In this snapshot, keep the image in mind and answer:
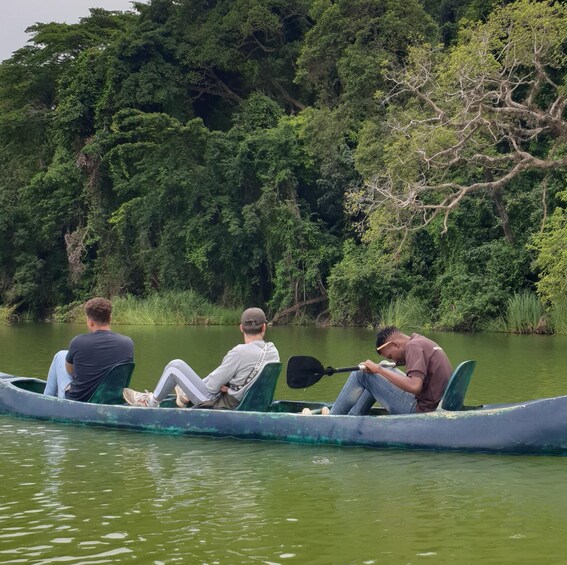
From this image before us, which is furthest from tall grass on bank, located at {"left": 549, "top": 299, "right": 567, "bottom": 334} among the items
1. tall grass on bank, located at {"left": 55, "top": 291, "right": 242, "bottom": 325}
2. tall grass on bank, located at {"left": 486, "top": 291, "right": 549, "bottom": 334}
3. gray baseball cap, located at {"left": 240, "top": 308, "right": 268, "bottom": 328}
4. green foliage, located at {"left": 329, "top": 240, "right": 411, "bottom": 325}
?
gray baseball cap, located at {"left": 240, "top": 308, "right": 268, "bottom": 328}

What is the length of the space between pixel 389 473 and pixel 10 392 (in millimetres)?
5126

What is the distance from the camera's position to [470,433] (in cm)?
886

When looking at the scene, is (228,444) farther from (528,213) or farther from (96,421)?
(528,213)

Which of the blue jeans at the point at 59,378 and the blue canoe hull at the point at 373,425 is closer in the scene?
the blue canoe hull at the point at 373,425

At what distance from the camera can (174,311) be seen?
40.2m

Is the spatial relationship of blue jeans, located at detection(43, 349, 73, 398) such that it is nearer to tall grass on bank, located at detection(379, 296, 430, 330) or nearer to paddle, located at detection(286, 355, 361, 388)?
paddle, located at detection(286, 355, 361, 388)

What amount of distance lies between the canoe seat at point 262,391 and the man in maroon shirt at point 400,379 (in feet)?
2.13

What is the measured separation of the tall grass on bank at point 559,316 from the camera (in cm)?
2839

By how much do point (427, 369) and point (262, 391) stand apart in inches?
66.0

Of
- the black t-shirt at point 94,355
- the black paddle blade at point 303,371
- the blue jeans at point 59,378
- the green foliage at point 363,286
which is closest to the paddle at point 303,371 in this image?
the black paddle blade at point 303,371

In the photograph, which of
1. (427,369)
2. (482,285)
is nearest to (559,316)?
(482,285)

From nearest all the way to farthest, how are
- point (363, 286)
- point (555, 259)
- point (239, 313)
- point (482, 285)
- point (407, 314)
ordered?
point (555, 259), point (482, 285), point (407, 314), point (363, 286), point (239, 313)

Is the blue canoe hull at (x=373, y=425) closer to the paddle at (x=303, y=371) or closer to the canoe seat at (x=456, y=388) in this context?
the canoe seat at (x=456, y=388)

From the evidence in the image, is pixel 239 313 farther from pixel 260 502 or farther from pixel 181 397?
pixel 260 502
